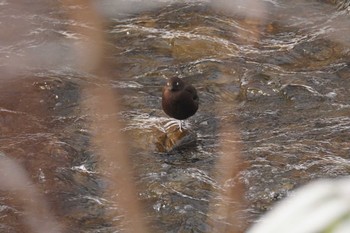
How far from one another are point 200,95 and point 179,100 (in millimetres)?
857

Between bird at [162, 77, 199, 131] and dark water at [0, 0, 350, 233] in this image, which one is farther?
bird at [162, 77, 199, 131]

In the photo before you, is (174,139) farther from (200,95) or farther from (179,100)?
(200,95)

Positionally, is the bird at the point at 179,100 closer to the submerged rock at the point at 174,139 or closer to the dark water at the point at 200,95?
the submerged rock at the point at 174,139

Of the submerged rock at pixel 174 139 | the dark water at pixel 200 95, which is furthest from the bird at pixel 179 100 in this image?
the dark water at pixel 200 95

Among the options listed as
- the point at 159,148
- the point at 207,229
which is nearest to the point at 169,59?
the point at 159,148

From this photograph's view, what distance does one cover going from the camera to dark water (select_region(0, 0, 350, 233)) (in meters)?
5.43

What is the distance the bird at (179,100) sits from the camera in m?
6.39

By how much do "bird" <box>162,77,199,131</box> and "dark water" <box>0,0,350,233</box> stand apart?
0.23m

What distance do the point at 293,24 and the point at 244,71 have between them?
1.58 m

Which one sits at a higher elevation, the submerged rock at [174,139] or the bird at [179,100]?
the bird at [179,100]

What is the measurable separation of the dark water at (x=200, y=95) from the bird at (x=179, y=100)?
0.75 ft

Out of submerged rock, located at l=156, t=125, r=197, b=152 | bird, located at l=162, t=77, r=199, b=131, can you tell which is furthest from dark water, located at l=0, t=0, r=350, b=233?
bird, located at l=162, t=77, r=199, b=131

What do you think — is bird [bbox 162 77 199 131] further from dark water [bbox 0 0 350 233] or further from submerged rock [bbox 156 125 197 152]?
dark water [bbox 0 0 350 233]

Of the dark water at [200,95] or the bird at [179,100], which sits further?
the bird at [179,100]
